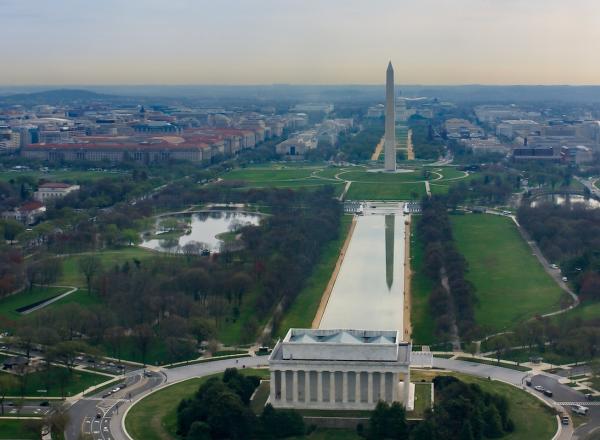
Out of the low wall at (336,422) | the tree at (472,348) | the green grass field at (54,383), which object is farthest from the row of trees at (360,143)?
the low wall at (336,422)

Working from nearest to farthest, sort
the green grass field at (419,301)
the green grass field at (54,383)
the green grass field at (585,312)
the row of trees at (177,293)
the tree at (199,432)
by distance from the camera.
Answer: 1. the tree at (199,432)
2. the green grass field at (54,383)
3. the row of trees at (177,293)
4. the green grass field at (419,301)
5. the green grass field at (585,312)

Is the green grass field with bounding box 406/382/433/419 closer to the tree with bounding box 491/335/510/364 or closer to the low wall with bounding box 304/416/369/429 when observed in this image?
the low wall with bounding box 304/416/369/429

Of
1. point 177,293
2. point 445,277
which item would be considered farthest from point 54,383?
point 445,277

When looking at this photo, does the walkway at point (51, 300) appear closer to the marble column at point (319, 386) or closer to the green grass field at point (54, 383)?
the green grass field at point (54, 383)

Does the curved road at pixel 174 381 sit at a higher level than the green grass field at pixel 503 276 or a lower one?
higher

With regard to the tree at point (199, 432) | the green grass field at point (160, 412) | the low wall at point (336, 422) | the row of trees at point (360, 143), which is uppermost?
the tree at point (199, 432)

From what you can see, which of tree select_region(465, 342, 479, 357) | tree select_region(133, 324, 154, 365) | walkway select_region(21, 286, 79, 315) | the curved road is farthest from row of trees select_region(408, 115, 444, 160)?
the curved road

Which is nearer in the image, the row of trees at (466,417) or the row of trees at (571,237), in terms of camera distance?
the row of trees at (466,417)
